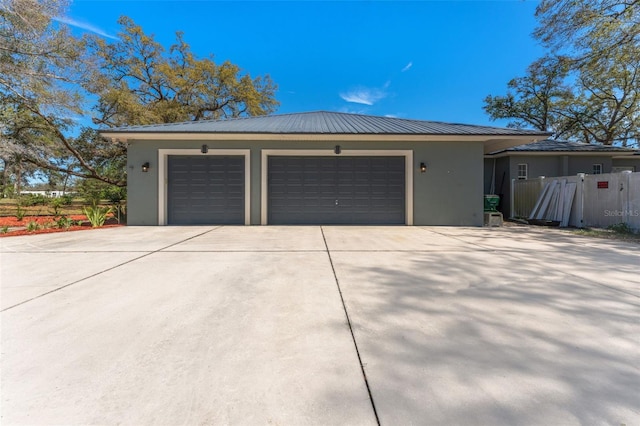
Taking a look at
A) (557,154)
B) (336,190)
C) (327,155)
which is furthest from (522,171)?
(327,155)

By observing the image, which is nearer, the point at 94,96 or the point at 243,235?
the point at 243,235

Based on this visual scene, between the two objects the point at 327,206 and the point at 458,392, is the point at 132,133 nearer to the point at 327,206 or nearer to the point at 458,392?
the point at 327,206

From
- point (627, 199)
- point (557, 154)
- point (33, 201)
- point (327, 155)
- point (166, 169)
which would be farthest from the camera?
point (33, 201)

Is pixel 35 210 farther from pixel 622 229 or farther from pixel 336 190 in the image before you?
pixel 622 229

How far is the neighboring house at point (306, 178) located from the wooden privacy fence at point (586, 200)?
233 cm

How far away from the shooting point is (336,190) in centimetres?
945

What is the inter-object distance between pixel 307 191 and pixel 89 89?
11.3 m

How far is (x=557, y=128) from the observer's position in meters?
22.6

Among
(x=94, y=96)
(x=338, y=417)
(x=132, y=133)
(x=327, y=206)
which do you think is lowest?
(x=338, y=417)

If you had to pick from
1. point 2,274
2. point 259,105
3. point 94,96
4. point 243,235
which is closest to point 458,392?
point 2,274

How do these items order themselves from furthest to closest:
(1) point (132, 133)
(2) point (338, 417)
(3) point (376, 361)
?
(1) point (132, 133)
(3) point (376, 361)
(2) point (338, 417)

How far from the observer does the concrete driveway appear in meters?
1.49

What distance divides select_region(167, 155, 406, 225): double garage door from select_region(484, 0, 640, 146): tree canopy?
6638 millimetres

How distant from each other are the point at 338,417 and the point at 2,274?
4.83 m
